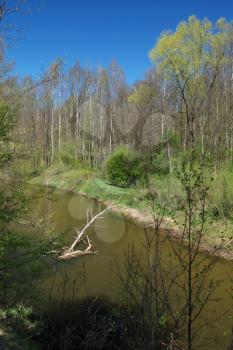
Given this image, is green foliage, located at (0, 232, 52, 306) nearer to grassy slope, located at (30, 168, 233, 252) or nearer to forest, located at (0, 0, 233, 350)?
forest, located at (0, 0, 233, 350)

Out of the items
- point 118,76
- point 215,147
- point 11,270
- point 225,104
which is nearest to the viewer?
point 11,270

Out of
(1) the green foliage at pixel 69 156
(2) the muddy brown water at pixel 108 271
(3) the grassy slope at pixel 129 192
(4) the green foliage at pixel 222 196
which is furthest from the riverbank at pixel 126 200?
(1) the green foliage at pixel 69 156

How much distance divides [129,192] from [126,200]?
1.50m

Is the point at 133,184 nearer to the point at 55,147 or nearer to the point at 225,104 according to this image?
the point at 225,104

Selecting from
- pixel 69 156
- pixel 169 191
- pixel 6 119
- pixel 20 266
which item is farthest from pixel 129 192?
pixel 6 119

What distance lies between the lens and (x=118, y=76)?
42594mm

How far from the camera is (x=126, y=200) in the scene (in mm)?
22750

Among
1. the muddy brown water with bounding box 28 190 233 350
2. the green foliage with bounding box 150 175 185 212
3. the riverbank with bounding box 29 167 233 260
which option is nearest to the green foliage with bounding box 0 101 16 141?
the riverbank with bounding box 29 167 233 260

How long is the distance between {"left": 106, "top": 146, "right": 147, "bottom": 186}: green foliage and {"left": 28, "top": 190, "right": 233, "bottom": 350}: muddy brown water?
4987mm

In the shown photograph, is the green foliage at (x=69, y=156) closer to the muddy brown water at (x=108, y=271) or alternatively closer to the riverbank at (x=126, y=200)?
the riverbank at (x=126, y=200)

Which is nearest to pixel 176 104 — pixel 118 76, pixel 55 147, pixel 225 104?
pixel 225 104

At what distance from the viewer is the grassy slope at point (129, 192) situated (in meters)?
13.9

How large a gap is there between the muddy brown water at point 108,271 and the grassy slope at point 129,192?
115 cm

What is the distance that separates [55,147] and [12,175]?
36.6 metres
